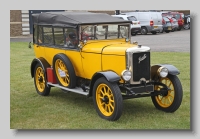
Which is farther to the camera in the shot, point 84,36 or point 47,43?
point 47,43

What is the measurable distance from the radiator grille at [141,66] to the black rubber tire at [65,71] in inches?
57.3

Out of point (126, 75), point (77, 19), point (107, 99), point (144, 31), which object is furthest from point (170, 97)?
point (144, 31)

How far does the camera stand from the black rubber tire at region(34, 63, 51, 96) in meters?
9.21

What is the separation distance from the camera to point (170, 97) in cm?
798

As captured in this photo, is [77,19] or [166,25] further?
[166,25]

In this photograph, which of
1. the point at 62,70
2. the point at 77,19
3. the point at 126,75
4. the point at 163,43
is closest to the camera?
the point at 126,75

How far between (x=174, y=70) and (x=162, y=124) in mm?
1159

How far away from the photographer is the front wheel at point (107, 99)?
6930 mm

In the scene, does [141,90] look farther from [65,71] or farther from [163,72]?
[65,71]

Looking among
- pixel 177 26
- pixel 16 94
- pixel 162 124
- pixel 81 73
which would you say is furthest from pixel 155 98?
pixel 177 26

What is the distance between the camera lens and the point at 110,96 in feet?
23.6

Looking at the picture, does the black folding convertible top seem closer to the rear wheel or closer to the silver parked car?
the silver parked car

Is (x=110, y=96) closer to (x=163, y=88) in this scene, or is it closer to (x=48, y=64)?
(x=163, y=88)

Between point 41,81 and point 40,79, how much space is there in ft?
0.23
